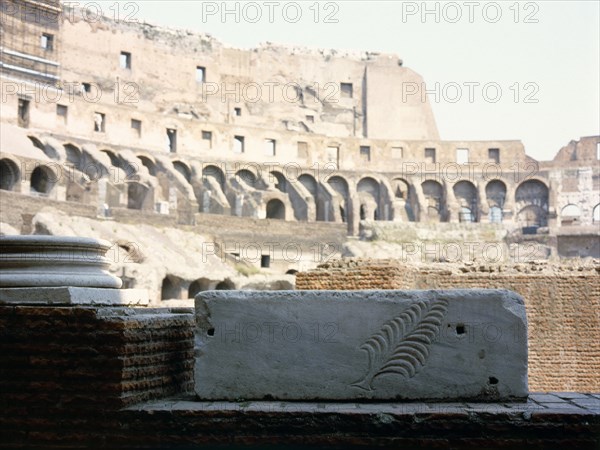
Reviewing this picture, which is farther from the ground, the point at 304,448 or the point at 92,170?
the point at 92,170

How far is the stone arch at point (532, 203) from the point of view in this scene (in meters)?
44.3

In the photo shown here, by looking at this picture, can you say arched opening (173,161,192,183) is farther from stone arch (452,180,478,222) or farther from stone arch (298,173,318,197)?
stone arch (452,180,478,222)

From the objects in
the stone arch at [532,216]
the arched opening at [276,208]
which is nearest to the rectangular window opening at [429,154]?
the stone arch at [532,216]

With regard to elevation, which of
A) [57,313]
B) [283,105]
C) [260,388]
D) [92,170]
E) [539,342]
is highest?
[283,105]

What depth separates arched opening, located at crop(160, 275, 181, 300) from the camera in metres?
25.0

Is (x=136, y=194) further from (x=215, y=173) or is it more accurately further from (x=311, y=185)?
(x=311, y=185)

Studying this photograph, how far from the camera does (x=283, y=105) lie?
2031 inches

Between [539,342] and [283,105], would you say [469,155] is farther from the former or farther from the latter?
[539,342]

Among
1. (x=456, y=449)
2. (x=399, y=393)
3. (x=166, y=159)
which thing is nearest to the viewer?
(x=456, y=449)

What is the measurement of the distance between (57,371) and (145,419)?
0.63 metres

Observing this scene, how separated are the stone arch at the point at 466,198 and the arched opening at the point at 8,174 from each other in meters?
27.7

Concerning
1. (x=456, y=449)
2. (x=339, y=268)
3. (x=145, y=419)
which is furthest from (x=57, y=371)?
(x=339, y=268)

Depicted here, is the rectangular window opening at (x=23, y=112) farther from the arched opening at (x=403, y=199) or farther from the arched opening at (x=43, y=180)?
the arched opening at (x=403, y=199)

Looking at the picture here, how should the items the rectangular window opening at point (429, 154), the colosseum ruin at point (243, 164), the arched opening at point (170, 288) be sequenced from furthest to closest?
1. the rectangular window opening at point (429, 154)
2. the colosseum ruin at point (243, 164)
3. the arched opening at point (170, 288)
